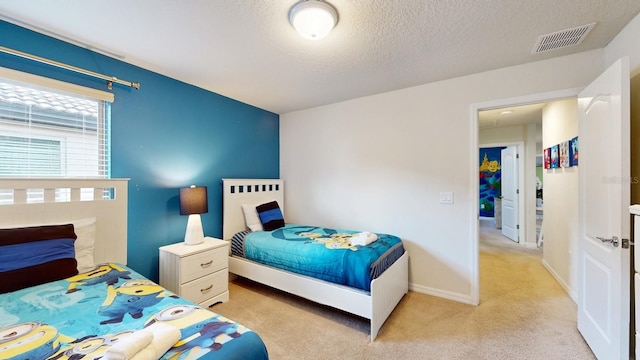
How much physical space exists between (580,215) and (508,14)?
1701 millimetres

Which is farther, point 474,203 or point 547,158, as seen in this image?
point 547,158

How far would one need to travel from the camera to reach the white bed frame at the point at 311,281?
2110mm

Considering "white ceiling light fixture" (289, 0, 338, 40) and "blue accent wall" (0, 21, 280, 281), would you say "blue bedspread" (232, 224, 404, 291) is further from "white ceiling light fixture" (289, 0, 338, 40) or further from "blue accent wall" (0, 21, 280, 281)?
"white ceiling light fixture" (289, 0, 338, 40)

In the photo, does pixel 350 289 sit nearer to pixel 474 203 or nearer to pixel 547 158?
pixel 474 203

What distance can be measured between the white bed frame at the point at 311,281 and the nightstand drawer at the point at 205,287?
0.37 metres

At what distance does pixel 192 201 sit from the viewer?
257 cm

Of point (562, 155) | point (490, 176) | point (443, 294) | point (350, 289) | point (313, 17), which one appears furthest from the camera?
point (490, 176)

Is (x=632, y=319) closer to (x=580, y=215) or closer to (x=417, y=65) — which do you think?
(x=580, y=215)

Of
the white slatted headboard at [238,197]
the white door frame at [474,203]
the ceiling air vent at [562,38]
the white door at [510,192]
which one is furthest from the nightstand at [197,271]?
the white door at [510,192]

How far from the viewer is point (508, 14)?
167 centimetres

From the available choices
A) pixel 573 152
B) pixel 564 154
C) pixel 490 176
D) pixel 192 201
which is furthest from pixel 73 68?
pixel 490 176

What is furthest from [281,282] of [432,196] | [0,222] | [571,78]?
[571,78]

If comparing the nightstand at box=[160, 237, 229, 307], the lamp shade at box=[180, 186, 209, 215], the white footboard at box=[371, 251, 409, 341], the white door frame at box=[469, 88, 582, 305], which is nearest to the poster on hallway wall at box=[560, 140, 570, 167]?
the white door frame at box=[469, 88, 582, 305]

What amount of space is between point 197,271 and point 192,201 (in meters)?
0.70
